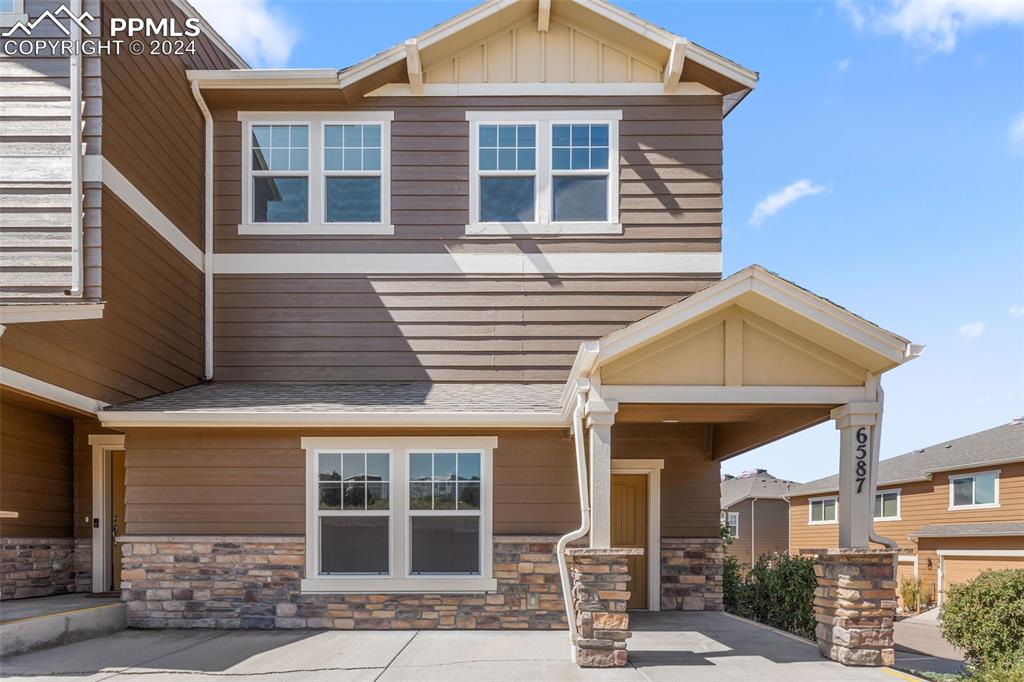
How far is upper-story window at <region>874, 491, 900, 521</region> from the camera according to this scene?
936 inches

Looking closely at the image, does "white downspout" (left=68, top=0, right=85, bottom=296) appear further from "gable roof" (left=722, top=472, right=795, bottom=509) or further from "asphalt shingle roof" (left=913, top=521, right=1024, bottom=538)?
"gable roof" (left=722, top=472, right=795, bottom=509)

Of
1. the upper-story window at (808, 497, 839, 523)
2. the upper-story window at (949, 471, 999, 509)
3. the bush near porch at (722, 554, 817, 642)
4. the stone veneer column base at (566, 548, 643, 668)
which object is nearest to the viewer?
the stone veneer column base at (566, 548, 643, 668)

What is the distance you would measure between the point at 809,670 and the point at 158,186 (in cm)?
867

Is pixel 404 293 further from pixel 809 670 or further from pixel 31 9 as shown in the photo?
pixel 809 670

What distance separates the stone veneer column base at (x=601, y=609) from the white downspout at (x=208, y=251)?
6.15m

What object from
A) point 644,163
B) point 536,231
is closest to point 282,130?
point 536,231

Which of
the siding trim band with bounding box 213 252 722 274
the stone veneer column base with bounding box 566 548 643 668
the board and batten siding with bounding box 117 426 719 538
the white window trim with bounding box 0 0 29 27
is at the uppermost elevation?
the white window trim with bounding box 0 0 29 27

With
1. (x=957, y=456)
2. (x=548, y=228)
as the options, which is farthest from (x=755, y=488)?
(x=548, y=228)

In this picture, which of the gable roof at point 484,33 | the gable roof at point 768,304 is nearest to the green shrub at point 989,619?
the gable roof at point 768,304

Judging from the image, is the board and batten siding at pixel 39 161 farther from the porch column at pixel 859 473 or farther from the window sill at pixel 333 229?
the porch column at pixel 859 473

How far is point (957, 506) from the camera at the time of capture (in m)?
21.0

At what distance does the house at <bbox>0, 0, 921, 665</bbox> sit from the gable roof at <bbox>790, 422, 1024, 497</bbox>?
13.8 metres

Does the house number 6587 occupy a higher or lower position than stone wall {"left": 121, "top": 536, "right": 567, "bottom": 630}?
higher

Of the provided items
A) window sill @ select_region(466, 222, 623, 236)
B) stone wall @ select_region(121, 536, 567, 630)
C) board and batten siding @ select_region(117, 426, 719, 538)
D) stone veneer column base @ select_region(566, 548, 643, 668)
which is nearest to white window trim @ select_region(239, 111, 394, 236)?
window sill @ select_region(466, 222, 623, 236)
